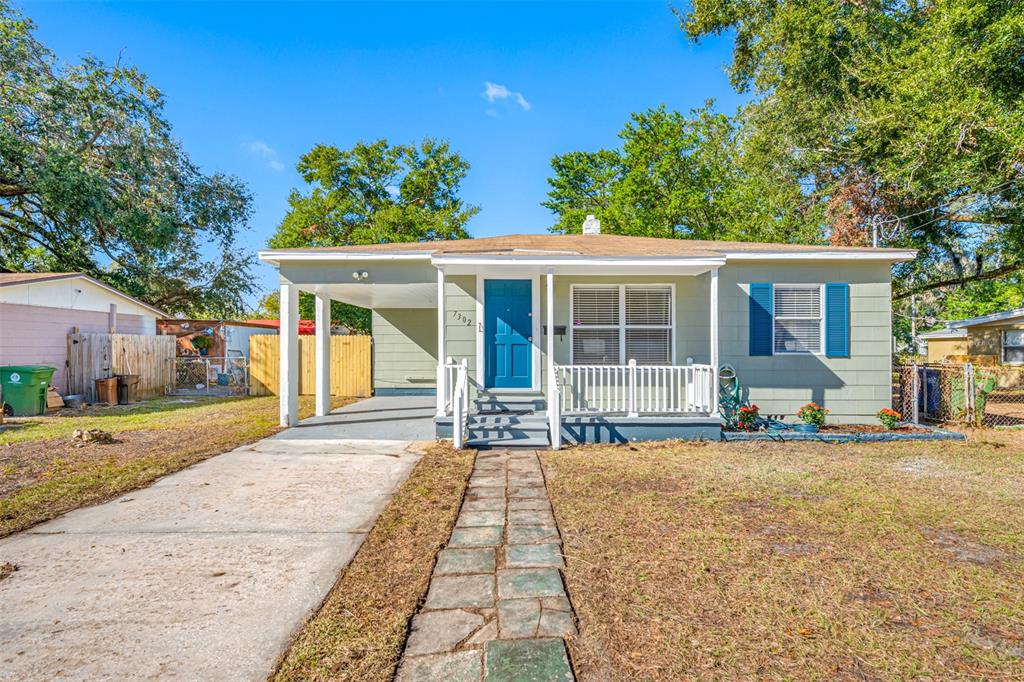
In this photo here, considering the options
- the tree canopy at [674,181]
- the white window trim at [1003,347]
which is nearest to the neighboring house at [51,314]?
the tree canopy at [674,181]

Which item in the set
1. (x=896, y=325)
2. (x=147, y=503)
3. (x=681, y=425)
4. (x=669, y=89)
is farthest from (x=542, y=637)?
(x=896, y=325)

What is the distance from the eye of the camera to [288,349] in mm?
7688

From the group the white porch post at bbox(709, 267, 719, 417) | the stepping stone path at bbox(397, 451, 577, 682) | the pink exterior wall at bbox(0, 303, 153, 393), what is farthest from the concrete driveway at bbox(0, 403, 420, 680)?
the pink exterior wall at bbox(0, 303, 153, 393)

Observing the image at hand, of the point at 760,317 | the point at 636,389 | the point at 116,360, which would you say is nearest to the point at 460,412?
the point at 636,389

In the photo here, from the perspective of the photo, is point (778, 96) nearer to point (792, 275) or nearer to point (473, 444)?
point (792, 275)

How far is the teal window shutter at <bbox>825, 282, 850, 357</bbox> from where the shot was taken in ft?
24.6

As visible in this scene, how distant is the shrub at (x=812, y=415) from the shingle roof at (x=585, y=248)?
2381 millimetres

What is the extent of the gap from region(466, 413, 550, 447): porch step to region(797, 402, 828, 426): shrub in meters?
3.77

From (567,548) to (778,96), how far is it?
52.2 feet

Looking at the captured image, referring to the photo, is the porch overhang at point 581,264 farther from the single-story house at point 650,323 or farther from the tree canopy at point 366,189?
the tree canopy at point 366,189

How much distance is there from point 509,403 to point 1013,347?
786 inches

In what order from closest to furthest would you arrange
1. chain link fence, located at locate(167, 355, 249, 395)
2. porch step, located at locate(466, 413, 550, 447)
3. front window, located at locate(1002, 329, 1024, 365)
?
porch step, located at locate(466, 413, 550, 447)
chain link fence, located at locate(167, 355, 249, 395)
front window, located at locate(1002, 329, 1024, 365)

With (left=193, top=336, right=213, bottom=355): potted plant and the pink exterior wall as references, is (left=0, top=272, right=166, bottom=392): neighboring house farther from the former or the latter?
(left=193, top=336, right=213, bottom=355): potted plant

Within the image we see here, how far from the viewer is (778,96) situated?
14.3 metres
